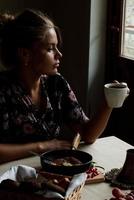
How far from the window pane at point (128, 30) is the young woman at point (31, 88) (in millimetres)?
903

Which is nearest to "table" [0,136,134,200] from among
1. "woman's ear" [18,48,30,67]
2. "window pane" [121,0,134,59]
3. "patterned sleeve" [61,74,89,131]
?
"patterned sleeve" [61,74,89,131]

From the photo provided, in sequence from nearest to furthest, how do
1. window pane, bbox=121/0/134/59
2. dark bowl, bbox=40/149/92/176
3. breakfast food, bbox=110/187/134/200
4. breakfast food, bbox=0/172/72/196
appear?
breakfast food, bbox=0/172/72/196, breakfast food, bbox=110/187/134/200, dark bowl, bbox=40/149/92/176, window pane, bbox=121/0/134/59

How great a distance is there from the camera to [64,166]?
4.71 ft

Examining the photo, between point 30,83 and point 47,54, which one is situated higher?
point 47,54

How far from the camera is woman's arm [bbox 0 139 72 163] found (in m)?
1.73

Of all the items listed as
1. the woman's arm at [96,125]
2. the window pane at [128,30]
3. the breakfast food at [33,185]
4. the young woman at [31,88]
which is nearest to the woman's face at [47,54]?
the young woman at [31,88]

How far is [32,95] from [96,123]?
323 mm

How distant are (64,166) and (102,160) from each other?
287 millimetres

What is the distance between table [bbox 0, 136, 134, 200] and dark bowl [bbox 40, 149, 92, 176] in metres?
0.07

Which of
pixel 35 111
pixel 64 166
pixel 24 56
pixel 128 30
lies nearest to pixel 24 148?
pixel 35 111

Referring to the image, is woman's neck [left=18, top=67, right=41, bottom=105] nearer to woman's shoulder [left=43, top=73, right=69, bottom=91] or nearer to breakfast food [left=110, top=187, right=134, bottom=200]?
woman's shoulder [left=43, top=73, right=69, bottom=91]

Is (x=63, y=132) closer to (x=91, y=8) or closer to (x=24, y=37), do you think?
(x=91, y=8)

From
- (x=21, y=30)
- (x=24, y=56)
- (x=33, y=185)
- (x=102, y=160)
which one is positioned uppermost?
(x=21, y=30)

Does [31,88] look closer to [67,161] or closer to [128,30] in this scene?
[67,161]
